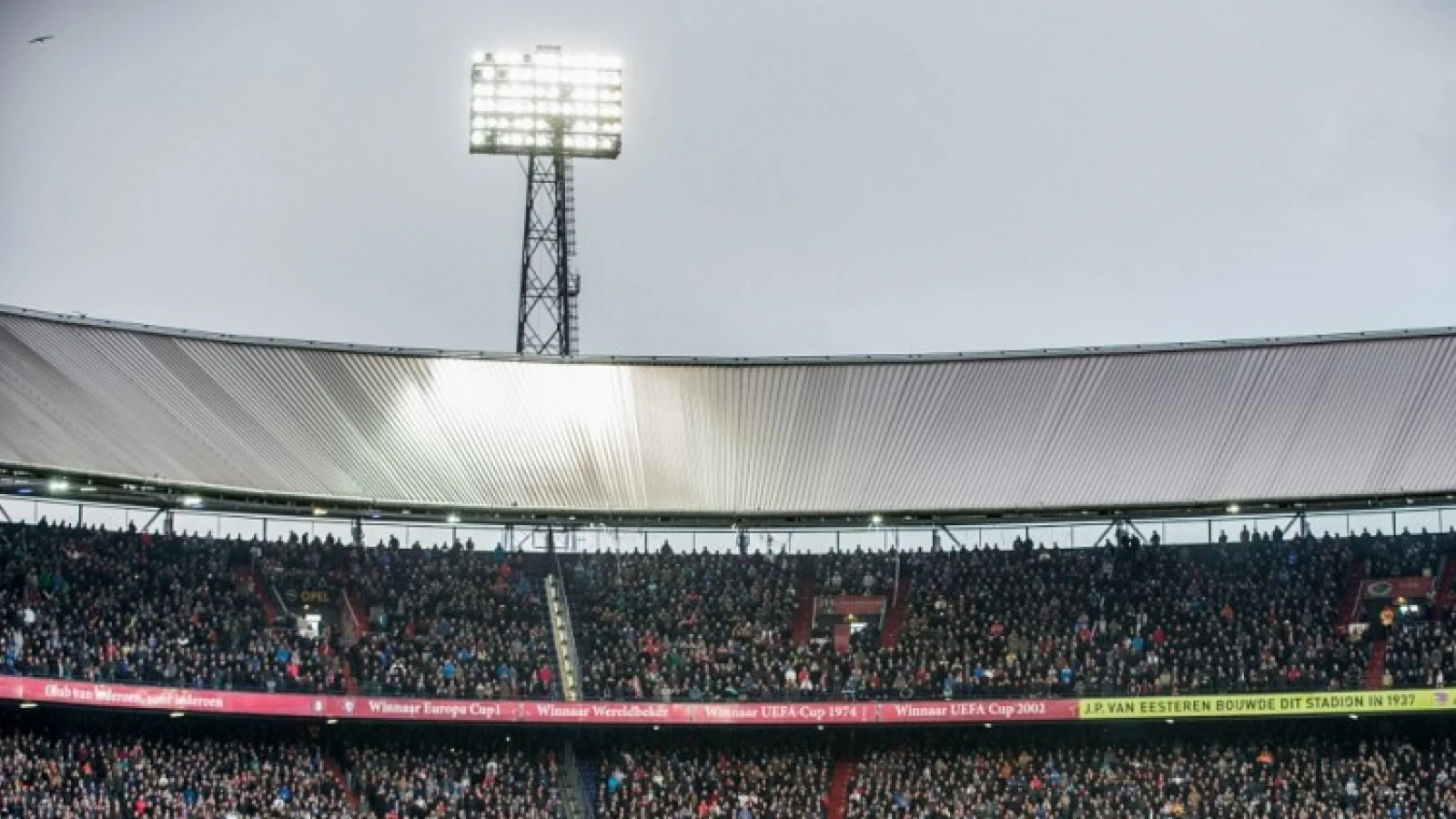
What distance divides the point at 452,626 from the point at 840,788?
12.6 meters

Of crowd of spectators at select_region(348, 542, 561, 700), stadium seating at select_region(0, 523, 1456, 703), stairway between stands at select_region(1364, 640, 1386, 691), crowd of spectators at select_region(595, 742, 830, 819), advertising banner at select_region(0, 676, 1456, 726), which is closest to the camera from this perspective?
advertising banner at select_region(0, 676, 1456, 726)

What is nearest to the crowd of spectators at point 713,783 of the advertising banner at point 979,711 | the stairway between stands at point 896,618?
the advertising banner at point 979,711

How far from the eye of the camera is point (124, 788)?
189ft

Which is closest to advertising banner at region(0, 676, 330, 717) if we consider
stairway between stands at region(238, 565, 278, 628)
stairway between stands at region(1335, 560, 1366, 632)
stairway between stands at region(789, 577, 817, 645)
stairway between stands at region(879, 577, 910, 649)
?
stairway between stands at region(238, 565, 278, 628)

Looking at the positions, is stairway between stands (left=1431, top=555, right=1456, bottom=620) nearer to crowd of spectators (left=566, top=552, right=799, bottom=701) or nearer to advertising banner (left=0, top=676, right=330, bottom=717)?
crowd of spectators (left=566, top=552, right=799, bottom=701)

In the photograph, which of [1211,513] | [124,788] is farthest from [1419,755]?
[124,788]

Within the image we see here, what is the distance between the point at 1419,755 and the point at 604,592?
24531mm

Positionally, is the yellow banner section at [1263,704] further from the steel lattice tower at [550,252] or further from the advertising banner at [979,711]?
the steel lattice tower at [550,252]

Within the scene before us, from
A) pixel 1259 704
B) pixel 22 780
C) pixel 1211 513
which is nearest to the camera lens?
pixel 22 780

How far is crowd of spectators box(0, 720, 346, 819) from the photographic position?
56469 mm

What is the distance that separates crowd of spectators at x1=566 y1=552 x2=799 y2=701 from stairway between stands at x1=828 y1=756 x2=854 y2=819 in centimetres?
309

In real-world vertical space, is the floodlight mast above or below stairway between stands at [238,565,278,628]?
above

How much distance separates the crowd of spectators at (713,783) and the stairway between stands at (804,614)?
11.7 feet

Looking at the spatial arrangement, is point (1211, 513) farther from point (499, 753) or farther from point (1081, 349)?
point (499, 753)
